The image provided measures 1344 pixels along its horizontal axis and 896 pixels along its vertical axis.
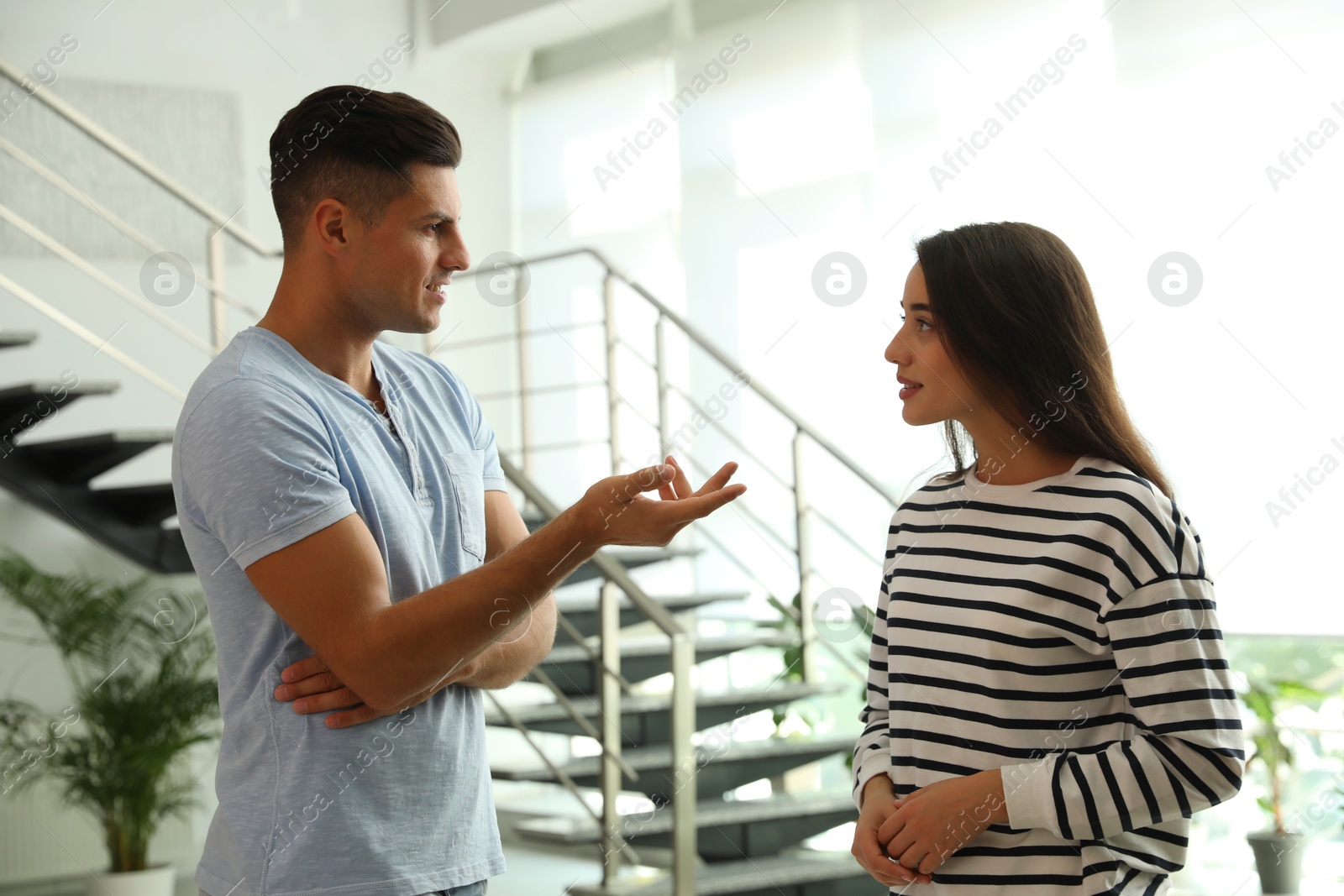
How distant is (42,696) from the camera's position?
435cm

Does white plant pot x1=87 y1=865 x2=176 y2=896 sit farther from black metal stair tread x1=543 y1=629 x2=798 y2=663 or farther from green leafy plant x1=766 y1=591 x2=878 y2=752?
green leafy plant x1=766 y1=591 x2=878 y2=752

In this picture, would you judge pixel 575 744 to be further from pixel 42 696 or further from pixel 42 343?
pixel 42 343

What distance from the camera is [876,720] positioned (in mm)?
1368

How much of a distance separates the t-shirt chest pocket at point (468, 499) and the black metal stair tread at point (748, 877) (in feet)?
5.40

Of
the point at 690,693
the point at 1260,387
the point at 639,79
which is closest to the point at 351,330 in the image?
the point at 690,693

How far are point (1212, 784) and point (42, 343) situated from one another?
4481 mm

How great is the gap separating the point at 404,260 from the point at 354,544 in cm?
30

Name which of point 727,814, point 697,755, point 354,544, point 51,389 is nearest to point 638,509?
point 354,544

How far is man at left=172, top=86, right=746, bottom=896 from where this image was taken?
39.6 inches

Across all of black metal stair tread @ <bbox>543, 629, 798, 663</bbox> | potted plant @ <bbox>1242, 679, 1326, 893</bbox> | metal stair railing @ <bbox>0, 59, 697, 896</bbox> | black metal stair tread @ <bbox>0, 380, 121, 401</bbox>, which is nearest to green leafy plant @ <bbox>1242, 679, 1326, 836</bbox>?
potted plant @ <bbox>1242, 679, 1326, 893</bbox>

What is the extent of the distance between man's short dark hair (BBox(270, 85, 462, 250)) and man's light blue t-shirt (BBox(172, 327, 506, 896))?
16 cm

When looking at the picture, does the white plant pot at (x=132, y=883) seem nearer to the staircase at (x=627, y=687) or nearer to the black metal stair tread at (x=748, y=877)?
the staircase at (x=627, y=687)

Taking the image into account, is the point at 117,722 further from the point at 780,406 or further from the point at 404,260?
the point at 404,260

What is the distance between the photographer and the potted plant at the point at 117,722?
146 inches
